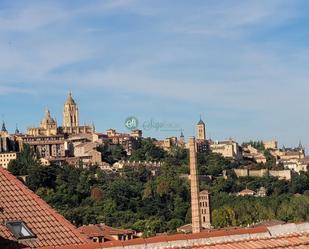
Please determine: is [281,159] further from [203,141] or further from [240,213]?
[240,213]

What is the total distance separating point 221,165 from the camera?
102625mm

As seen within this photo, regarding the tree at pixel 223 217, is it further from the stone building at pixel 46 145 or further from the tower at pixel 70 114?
the tower at pixel 70 114

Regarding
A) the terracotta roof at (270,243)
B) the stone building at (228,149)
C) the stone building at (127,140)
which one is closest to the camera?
the terracotta roof at (270,243)

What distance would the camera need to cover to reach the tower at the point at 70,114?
424 ft

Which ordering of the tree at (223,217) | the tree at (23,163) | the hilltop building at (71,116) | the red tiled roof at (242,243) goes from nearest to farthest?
1. the red tiled roof at (242,243)
2. the tree at (223,217)
3. the tree at (23,163)
4. the hilltop building at (71,116)

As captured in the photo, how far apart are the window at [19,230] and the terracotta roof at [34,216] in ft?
0.25

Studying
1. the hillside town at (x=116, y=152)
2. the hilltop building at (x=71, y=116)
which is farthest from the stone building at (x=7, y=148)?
the hilltop building at (x=71, y=116)

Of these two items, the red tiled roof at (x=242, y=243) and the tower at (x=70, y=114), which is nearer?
the red tiled roof at (x=242, y=243)

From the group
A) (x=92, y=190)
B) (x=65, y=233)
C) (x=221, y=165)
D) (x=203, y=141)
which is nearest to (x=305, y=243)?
(x=65, y=233)

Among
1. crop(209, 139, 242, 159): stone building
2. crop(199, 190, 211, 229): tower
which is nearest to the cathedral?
crop(209, 139, 242, 159): stone building

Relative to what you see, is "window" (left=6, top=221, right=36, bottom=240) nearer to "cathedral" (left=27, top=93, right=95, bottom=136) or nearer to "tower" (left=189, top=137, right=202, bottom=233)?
"tower" (left=189, top=137, right=202, bottom=233)

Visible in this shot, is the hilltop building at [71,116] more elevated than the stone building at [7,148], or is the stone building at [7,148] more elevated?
the hilltop building at [71,116]

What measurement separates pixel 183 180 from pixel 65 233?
77010 mm

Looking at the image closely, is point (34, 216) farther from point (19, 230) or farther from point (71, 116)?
point (71, 116)
